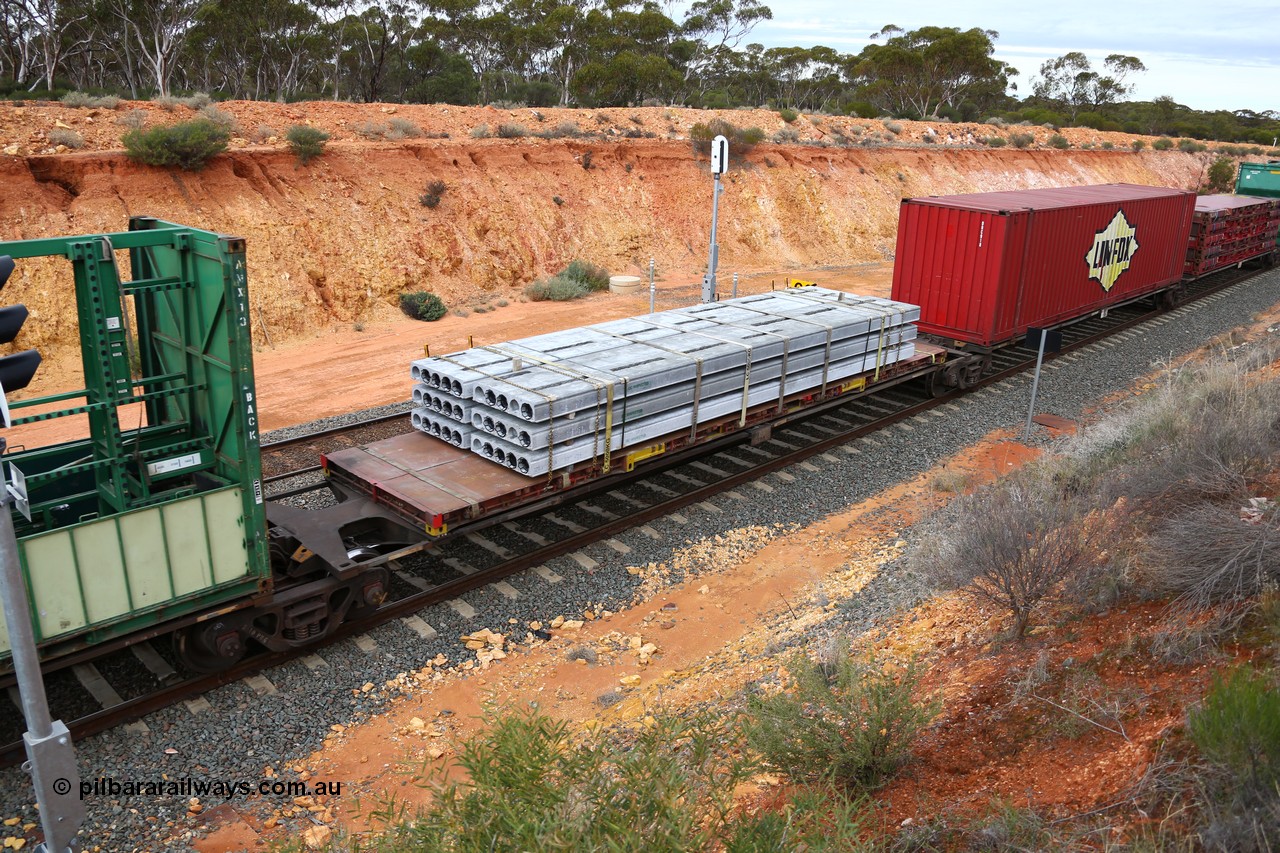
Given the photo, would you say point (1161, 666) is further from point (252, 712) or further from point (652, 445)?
point (252, 712)

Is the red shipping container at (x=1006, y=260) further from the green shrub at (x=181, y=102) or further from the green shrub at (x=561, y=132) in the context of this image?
the green shrub at (x=181, y=102)

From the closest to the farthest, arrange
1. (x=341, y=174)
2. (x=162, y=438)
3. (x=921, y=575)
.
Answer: (x=162, y=438), (x=921, y=575), (x=341, y=174)

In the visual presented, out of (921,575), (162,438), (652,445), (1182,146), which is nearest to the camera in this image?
(162,438)

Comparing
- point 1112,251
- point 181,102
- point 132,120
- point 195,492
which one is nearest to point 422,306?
point 132,120

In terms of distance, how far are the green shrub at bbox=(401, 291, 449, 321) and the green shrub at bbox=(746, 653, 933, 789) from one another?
60.6 feet

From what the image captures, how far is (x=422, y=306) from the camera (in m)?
22.9

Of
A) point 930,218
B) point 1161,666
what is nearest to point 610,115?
point 930,218

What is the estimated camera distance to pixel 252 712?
764 cm

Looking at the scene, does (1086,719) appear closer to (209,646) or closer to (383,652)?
(383,652)

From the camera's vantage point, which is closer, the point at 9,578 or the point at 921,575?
the point at 9,578

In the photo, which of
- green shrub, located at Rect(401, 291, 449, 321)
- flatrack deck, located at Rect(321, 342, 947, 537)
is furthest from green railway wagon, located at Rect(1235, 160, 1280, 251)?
flatrack deck, located at Rect(321, 342, 947, 537)

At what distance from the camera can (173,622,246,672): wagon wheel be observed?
25.6ft

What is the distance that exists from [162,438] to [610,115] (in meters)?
28.8

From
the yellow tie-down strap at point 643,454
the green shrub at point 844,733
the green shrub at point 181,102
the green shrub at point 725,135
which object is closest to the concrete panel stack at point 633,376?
the yellow tie-down strap at point 643,454
